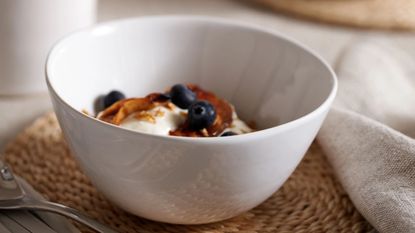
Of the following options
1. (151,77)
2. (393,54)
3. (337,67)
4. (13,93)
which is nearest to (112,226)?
(151,77)

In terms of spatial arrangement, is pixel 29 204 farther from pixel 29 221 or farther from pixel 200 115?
pixel 200 115

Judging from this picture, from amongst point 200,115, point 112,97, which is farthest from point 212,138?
point 112,97

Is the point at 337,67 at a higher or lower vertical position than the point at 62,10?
lower

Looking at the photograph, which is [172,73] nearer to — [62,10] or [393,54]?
[62,10]

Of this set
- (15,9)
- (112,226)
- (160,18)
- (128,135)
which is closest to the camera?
(128,135)

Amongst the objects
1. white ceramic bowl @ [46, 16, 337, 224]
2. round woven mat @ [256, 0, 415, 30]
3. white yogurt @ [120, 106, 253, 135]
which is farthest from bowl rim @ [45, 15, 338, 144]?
round woven mat @ [256, 0, 415, 30]

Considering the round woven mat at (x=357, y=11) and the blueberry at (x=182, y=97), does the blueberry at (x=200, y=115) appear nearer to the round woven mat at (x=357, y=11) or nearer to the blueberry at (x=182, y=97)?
the blueberry at (x=182, y=97)

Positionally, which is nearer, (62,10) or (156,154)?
(156,154)

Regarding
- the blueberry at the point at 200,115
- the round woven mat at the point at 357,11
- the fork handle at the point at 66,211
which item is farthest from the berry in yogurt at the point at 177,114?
the round woven mat at the point at 357,11
